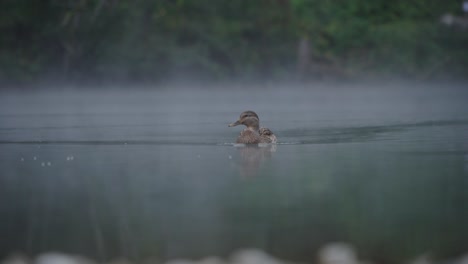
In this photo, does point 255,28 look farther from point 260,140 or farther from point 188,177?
point 188,177

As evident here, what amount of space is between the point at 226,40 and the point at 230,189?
28069mm

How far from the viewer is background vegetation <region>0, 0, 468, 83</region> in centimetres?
3288

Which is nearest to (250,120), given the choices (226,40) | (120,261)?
(120,261)

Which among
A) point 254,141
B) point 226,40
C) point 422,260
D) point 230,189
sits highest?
point 226,40

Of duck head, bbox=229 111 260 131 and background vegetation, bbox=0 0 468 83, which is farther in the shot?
background vegetation, bbox=0 0 468 83

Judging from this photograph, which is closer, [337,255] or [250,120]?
[337,255]

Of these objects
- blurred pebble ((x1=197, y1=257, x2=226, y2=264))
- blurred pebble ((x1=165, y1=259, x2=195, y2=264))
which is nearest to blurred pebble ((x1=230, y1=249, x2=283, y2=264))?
blurred pebble ((x1=197, y1=257, x2=226, y2=264))

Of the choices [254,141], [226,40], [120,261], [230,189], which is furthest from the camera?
[226,40]

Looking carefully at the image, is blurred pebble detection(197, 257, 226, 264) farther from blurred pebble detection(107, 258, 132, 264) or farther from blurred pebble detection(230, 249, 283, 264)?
blurred pebble detection(107, 258, 132, 264)

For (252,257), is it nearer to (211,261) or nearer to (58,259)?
(211,261)

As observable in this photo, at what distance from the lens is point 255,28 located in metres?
37.1

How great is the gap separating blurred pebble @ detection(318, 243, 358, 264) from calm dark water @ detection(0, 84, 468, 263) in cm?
9

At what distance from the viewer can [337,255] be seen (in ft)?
17.1

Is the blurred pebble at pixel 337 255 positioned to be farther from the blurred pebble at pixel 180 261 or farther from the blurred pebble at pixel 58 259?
the blurred pebble at pixel 58 259
